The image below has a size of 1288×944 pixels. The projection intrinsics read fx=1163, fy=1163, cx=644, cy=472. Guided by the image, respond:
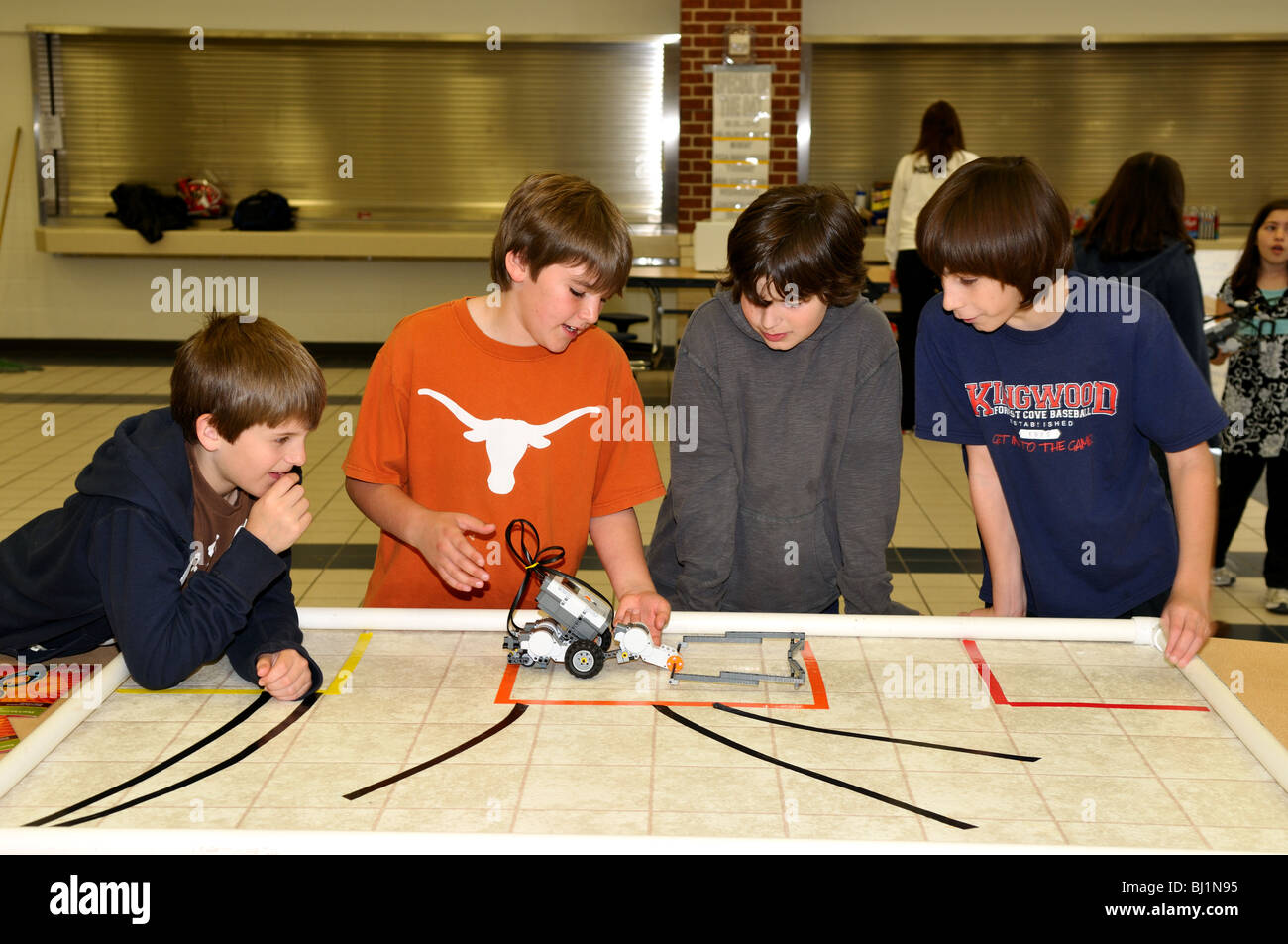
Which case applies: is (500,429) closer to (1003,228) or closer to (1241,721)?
(1003,228)

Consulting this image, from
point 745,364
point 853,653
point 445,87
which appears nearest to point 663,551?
A: point 745,364

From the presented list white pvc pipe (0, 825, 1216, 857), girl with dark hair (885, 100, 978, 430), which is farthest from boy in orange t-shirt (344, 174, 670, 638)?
girl with dark hair (885, 100, 978, 430)

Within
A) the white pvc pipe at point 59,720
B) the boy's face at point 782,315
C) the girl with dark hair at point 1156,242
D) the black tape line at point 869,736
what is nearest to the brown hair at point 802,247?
the boy's face at point 782,315

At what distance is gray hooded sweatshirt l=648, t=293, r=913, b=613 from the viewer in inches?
72.2

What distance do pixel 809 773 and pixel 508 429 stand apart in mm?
804

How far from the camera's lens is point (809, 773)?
4.04 feet

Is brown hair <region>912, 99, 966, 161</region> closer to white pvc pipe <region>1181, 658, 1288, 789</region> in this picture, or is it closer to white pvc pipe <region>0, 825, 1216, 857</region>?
white pvc pipe <region>1181, 658, 1288, 789</region>

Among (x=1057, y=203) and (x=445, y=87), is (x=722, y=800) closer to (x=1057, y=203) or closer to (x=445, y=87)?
(x=1057, y=203)

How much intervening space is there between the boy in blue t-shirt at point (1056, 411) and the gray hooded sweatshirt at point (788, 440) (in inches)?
3.9

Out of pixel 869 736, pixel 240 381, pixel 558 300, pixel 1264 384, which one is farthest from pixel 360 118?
pixel 869 736

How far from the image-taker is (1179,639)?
1534 millimetres

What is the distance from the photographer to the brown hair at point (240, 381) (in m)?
1.47

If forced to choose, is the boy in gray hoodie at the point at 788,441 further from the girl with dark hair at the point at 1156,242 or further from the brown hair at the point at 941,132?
the brown hair at the point at 941,132
